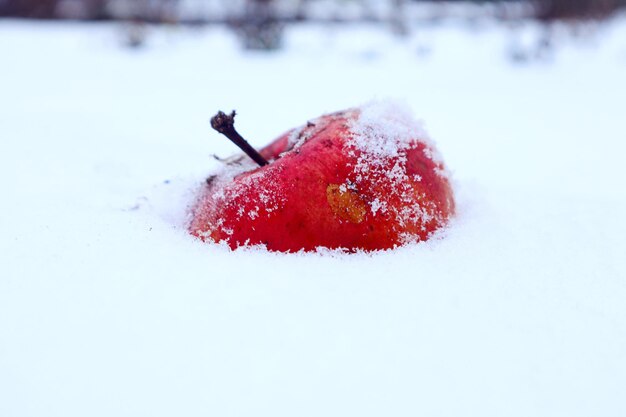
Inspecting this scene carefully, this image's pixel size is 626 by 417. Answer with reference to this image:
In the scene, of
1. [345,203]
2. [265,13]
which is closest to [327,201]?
[345,203]

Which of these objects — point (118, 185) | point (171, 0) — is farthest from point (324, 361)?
point (171, 0)

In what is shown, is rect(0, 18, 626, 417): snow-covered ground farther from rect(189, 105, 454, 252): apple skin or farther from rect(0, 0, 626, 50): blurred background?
rect(0, 0, 626, 50): blurred background

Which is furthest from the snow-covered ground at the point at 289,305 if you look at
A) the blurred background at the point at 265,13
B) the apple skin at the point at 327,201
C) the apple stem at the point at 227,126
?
the blurred background at the point at 265,13

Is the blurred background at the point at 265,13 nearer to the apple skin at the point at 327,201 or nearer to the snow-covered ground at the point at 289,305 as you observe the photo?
the snow-covered ground at the point at 289,305

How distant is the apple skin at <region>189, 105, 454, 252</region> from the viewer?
1110mm

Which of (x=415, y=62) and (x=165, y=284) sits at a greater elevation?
(x=415, y=62)

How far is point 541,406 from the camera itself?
0.74 m

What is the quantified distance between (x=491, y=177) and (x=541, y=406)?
1.39 m

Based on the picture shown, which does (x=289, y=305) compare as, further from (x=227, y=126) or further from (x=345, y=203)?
(x=227, y=126)

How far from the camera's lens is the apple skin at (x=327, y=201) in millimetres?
1110

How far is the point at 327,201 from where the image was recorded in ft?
3.67

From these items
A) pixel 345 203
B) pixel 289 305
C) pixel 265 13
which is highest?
pixel 265 13

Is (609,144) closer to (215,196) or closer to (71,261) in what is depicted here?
(215,196)

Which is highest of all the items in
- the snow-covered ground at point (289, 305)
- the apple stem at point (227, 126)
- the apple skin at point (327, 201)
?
the apple stem at point (227, 126)
